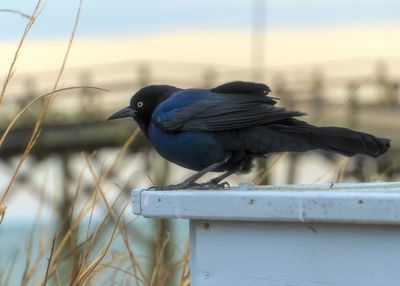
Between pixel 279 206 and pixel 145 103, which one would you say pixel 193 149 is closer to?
pixel 145 103

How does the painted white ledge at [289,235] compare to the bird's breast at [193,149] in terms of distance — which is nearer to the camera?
the painted white ledge at [289,235]

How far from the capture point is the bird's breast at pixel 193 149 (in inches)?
116

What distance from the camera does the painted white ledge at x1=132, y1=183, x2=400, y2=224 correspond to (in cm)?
187

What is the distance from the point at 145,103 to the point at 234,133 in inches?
23.9

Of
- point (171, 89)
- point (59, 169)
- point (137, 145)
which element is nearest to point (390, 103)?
point (137, 145)

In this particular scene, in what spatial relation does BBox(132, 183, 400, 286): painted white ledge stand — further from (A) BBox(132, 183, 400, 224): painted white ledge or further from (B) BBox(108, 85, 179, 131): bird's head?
(B) BBox(108, 85, 179, 131): bird's head

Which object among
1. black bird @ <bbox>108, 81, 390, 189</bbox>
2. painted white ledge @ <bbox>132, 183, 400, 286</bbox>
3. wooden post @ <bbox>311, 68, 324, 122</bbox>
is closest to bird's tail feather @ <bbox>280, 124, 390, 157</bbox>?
black bird @ <bbox>108, 81, 390, 189</bbox>

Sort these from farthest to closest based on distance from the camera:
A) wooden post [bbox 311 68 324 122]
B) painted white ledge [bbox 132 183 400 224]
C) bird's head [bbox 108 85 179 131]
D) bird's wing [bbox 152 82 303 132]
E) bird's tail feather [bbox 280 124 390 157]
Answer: wooden post [bbox 311 68 324 122], bird's head [bbox 108 85 179 131], bird's wing [bbox 152 82 303 132], bird's tail feather [bbox 280 124 390 157], painted white ledge [bbox 132 183 400 224]

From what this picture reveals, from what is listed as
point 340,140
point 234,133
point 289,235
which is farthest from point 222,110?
point 289,235

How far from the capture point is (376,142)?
2752mm

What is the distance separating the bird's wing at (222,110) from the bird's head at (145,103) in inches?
9.3

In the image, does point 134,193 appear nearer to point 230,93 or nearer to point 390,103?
point 230,93

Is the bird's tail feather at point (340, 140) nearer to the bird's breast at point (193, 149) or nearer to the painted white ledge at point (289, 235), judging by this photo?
the bird's breast at point (193, 149)

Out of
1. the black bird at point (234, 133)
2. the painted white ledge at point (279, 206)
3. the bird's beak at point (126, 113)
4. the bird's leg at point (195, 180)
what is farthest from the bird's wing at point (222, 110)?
the painted white ledge at point (279, 206)
